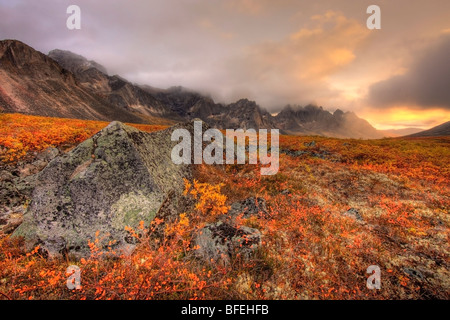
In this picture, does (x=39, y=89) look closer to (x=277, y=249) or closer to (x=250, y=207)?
(x=250, y=207)

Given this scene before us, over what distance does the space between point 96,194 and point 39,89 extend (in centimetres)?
20779

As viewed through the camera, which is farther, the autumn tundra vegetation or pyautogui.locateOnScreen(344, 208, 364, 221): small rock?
pyautogui.locateOnScreen(344, 208, 364, 221): small rock

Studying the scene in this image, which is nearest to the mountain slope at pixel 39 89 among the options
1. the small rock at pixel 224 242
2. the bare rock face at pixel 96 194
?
the bare rock face at pixel 96 194

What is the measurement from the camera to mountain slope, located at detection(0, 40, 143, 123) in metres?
124

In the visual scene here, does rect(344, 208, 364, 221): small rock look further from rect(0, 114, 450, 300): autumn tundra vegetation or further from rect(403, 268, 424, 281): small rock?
rect(403, 268, 424, 281): small rock

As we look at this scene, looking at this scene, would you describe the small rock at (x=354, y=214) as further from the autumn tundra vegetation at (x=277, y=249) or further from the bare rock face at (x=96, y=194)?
the bare rock face at (x=96, y=194)

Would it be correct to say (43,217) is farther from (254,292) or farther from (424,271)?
(424,271)

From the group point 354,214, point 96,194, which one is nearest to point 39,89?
point 96,194

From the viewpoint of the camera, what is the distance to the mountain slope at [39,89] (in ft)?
406

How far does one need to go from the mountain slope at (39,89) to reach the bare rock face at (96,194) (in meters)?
147

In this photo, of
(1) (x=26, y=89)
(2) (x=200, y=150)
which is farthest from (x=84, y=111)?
(2) (x=200, y=150)

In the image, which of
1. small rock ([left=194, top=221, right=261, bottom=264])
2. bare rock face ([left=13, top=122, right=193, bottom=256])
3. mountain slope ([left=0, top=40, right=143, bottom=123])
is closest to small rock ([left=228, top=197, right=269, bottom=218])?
small rock ([left=194, top=221, right=261, bottom=264])

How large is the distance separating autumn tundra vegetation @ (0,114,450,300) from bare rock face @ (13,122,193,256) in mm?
489
